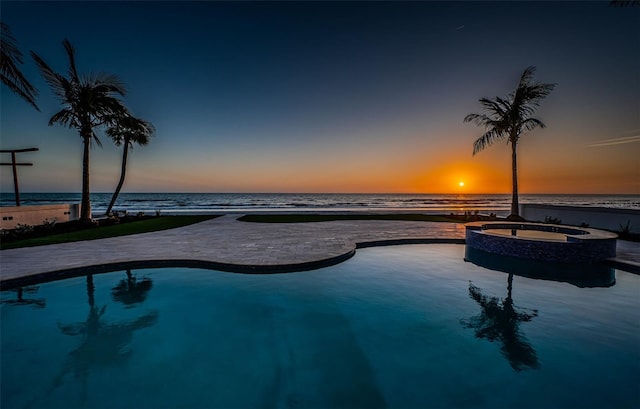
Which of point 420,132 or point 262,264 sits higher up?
point 420,132

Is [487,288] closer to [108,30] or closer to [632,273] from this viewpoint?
[632,273]

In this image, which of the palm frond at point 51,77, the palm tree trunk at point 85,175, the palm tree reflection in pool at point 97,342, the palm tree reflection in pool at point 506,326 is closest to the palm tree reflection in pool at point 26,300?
the palm tree reflection in pool at point 97,342

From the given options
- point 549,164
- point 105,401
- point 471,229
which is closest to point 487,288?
point 471,229

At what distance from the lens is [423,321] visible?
15.6 ft

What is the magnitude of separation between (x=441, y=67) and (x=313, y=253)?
582 inches

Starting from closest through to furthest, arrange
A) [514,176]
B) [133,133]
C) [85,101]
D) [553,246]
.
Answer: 1. [553,246]
2. [85,101]
3. [514,176]
4. [133,133]

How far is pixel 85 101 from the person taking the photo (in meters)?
13.2

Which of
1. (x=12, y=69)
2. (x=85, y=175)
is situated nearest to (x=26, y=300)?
(x=12, y=69)

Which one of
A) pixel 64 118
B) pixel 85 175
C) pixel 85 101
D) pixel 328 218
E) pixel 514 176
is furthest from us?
pixel 328 218

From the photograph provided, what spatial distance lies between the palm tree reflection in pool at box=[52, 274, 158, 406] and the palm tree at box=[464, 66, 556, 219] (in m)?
18.5

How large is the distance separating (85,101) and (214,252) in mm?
12005

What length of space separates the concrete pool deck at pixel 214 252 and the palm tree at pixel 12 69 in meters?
4.36

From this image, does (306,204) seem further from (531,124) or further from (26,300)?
(26,300)

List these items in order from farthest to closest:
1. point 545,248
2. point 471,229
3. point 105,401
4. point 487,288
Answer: point 471,229
point 545,248
point 487,288
point 105,401
